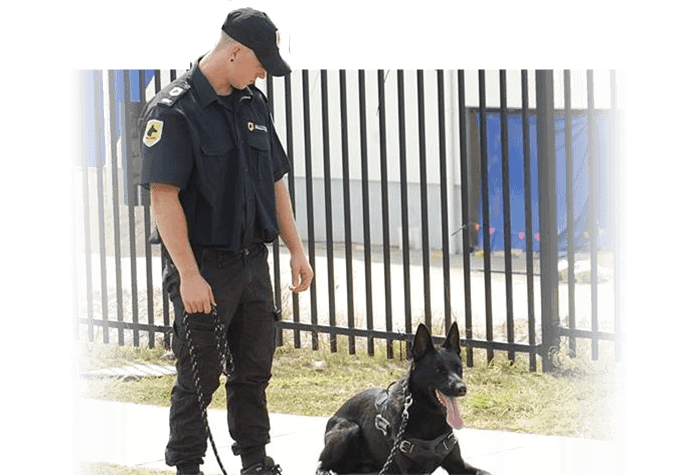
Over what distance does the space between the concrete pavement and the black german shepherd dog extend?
12.5 inches

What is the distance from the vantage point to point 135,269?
7.12 meters

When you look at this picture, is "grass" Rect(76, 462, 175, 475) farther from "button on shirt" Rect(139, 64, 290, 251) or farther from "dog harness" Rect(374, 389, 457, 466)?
"button on shirt" Rect(139, 64, 290, 251)

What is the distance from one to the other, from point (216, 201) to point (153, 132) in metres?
0.35

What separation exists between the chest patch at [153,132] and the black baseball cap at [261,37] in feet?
1.45

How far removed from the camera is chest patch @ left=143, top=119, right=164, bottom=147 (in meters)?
4.50

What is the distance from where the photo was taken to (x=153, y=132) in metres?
4.51

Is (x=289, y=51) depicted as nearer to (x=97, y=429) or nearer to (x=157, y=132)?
(x=157, y=132)

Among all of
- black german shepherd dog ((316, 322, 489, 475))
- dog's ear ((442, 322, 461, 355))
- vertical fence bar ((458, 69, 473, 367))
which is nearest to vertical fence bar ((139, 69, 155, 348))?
vertical fence bar ((458, 69, 473, 367))

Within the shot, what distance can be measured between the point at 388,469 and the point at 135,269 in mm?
2819

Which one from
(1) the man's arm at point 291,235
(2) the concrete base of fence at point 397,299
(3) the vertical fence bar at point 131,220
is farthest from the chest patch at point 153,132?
(3) the vertical fence bar at point 131,220

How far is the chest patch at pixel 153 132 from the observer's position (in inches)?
177

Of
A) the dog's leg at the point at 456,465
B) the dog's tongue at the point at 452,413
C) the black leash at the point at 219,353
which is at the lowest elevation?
the dog's leg at the point at 456,465

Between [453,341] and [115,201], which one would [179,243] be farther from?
[115,201]

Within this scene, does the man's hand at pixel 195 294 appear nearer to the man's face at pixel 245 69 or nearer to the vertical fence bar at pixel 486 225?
the man's face at pixel 245 69
